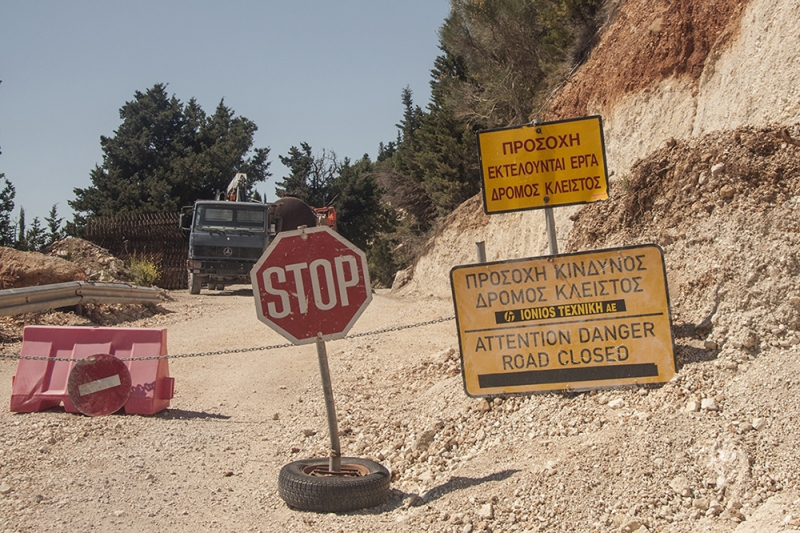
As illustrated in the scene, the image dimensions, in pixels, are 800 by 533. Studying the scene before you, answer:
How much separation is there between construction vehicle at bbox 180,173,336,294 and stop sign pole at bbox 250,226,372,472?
1551 cm

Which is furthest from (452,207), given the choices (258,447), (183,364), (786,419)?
(786,419)

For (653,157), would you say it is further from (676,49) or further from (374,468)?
(676,49)

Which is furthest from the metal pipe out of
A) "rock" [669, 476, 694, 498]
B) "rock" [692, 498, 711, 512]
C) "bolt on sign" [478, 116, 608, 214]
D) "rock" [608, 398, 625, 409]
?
"rock" [692, 498, 711, 512]

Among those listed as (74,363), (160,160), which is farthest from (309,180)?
(74,363)

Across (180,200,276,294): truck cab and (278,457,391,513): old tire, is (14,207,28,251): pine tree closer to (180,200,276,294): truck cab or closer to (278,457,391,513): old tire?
(180,200,276,294): truck cab

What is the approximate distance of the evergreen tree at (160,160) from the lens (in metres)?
39.9

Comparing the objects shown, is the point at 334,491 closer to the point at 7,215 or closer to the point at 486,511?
the point at 486,511

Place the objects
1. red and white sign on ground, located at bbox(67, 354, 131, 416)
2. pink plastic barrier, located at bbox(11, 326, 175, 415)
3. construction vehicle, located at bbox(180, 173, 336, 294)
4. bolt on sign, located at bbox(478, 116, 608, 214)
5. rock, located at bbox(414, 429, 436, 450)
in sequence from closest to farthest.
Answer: bolt on sign, located at bbox(478, 116, 608, 214) < rock, located at bbox(414, 429, 436, 450) < red and white sign on ground, located at bbox(67, 354, 131, 416) < pink plastic barrier, located at bbox(11, 326, 175, 415) < construction vehicle, located at bbox(180, 173, 336, 294)

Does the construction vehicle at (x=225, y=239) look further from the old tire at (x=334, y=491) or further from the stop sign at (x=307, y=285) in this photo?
the old tire at (x=334, y=491)

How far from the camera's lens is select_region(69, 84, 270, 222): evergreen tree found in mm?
39906

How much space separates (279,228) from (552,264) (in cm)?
1747

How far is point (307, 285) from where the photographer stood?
5309 millimetres

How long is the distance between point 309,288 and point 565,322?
1851 millimetres

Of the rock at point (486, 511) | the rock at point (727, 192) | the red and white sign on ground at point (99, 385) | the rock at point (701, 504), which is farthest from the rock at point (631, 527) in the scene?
the red and white sign on ground at point (99, 385)
